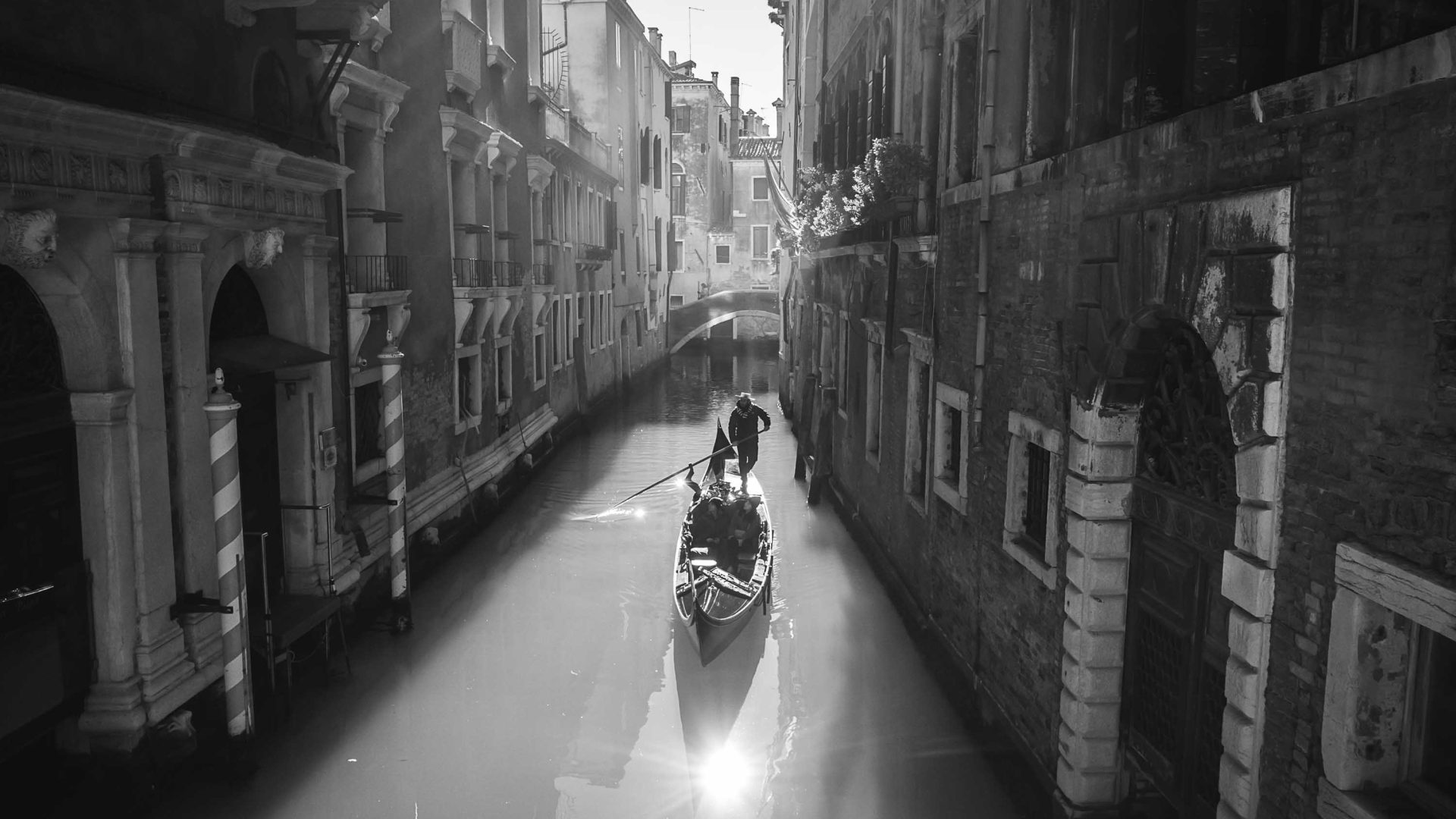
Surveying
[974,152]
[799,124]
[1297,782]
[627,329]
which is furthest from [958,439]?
[627,329]

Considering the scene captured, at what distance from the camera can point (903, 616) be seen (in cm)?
961

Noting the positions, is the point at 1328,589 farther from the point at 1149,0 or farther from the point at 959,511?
the point at 959,511

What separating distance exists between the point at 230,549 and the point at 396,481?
9.19 ft

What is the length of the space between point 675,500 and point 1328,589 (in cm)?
1177

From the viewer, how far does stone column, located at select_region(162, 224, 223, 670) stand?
604 centimetres

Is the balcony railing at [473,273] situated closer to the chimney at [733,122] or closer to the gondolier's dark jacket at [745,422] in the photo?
the gondolier's dark jacket at [745,422]

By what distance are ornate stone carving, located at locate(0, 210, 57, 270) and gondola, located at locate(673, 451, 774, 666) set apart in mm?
5040

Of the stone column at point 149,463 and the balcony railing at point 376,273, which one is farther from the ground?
the balcony railing at point 376,273

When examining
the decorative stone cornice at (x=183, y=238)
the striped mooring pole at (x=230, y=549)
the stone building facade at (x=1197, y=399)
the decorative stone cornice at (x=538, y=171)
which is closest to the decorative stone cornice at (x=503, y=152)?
the decorative stone cornice at (x=538, y=171)

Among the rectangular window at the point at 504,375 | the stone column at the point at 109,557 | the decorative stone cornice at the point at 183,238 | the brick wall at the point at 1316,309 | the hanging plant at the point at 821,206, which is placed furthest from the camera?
the rectangular window at the point at 504,375

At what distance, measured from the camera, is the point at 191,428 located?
20.4ft

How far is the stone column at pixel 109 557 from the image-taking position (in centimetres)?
555

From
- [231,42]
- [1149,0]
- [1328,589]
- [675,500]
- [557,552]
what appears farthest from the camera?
[675,500]

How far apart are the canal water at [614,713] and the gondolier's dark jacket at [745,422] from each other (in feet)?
5.72
